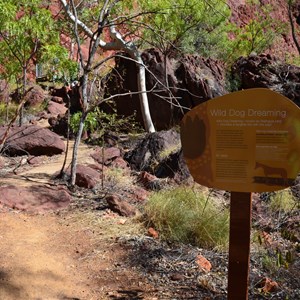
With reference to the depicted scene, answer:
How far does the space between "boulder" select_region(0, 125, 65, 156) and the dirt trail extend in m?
4.77

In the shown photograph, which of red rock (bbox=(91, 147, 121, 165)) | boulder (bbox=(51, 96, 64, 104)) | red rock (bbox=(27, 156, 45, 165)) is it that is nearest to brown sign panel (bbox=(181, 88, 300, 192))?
red rock (bbox=(91, 147, 121, 165))

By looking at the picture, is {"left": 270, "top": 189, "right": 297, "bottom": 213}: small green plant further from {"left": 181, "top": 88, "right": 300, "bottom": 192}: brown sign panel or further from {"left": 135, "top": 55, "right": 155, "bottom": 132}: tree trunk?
{"left": 135, "top": 55, "right": 155, "bottom": 132}: tree trunk

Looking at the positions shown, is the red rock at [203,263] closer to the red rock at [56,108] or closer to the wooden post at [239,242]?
the wooden post at [239,242]

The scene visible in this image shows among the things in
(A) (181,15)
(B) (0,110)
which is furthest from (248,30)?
(B) (0,110)

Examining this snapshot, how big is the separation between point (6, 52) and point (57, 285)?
5.18 meters

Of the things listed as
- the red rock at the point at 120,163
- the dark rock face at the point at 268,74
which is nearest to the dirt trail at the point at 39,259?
the red rock at the point at 120,163

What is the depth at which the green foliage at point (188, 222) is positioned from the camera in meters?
5.28

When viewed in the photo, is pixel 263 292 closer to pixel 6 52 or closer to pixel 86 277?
pixel 86 277

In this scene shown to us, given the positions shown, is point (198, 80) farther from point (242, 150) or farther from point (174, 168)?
point (242, 150)

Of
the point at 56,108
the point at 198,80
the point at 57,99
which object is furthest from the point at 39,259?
the point at 57,99

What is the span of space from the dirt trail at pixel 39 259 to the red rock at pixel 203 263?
1.09m

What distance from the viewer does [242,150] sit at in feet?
9.70

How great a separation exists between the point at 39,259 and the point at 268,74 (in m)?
11.4

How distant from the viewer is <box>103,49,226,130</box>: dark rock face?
14508 mm
